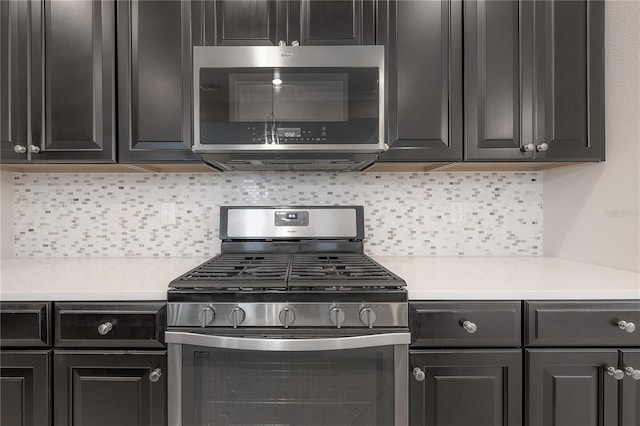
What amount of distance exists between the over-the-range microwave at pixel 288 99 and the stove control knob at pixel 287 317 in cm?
61

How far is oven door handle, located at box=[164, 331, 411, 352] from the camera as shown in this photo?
3.65ft

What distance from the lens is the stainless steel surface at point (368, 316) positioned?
3.78 ft

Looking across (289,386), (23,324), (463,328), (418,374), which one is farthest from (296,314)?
(23,324)

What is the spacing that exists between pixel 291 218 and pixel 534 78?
4.01 feet

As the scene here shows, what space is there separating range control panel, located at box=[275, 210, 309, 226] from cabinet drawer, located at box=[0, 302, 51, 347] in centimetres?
96

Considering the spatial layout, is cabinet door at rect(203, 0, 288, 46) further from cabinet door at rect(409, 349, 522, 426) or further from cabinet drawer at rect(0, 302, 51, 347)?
cabinet door at rect(409, 349, 522, 426)

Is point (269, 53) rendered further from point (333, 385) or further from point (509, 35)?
point (333, 385)

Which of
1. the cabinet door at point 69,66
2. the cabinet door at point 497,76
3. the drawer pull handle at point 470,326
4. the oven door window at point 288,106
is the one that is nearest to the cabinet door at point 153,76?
the cabinet door at point 69,66

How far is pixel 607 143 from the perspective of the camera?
1.53 m

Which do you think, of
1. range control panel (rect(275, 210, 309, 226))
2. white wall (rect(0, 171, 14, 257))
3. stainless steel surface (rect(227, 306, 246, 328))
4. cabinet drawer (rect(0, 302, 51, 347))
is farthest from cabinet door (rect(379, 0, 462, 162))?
white wall (rect(0, 171, 14, 257))

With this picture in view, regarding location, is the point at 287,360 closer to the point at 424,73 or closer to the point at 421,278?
the point at 421,278

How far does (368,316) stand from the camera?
115cm

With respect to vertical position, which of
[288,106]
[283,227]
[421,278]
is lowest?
[421,278]

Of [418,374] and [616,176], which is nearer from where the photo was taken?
[418,374]
